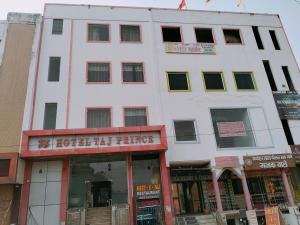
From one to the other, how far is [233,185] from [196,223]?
5955 millimetres

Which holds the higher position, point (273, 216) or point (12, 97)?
point (12, 97)

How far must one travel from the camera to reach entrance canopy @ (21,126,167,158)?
16594 millimetres

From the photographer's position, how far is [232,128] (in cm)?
2145

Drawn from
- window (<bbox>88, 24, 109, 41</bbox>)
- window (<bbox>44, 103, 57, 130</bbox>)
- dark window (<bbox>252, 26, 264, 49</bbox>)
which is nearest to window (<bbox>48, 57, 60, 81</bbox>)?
window (<bbox>44, 103, 57, 130</bbox>)

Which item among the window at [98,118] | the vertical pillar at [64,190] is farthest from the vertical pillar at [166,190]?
the vertical pillar at [64,190]

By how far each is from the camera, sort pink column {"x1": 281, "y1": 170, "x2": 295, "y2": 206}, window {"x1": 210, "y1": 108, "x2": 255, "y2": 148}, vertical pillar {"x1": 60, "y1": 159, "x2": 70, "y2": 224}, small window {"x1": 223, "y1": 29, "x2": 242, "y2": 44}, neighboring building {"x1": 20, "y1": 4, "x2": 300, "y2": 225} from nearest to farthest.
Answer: vertical pillar {"x1": 60, "y1": 159, "x2": 70, "y2": 224}
neighboring building {"x1": 20, "y1": 4, "x2": 300, "y2": 225}
pink column {"x1": 281, "y1": 170, "x2": 295, "y2": 206}
window {"x1": 210, "y1": 108, "x2": 255, "y2": 148}
small window {"x1": 223, "y1": 29, "x2": 242, "y2": 44}

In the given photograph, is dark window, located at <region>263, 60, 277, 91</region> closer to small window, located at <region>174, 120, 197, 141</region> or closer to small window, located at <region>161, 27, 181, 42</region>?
small window, located at <region>161, 27, 181, 42</region>

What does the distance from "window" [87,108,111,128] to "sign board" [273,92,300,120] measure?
47.7 ft

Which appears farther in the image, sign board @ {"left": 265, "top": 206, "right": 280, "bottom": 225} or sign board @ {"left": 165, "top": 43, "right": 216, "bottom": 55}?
sign board @ {"left": 165, "top": 43, "right": 216, "bottom": 55}

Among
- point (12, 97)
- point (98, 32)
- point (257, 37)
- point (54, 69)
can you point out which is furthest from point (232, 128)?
point (12, 97)

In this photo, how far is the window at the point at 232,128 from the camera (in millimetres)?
20938

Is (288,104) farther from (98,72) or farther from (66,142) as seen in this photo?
(66,142)

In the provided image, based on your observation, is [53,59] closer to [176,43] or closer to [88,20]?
[88,20]

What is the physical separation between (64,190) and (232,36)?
20329 millimetres
